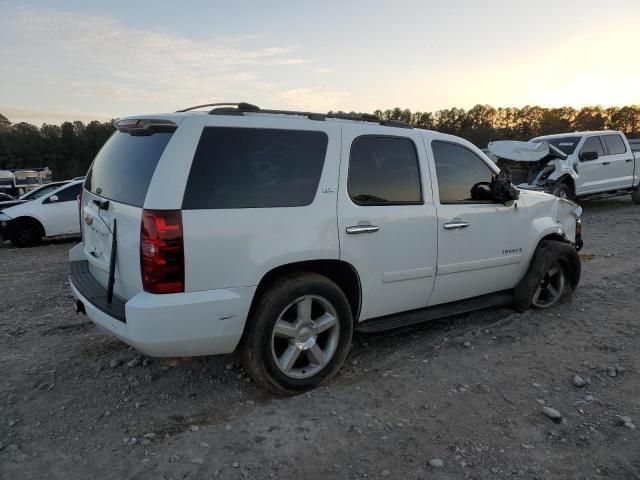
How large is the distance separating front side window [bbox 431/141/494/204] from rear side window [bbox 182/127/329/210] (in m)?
1.16

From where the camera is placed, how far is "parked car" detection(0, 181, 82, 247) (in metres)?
11.1

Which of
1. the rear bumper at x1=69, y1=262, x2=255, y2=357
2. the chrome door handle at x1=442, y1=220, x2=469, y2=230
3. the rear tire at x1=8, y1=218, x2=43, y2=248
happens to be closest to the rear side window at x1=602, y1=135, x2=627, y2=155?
the chrome door handle at x1=442, y1=220, x2=469, y2=230

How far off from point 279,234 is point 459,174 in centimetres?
191

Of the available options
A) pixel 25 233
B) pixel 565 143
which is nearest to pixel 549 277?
pixel 565 143

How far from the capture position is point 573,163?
38.7 ft

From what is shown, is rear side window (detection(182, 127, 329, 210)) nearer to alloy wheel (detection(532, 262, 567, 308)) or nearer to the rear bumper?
the rear bumper

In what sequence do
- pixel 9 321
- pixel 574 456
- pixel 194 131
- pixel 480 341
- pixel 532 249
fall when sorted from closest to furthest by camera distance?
pixel 574 456 < pixel 194 131 < pixel 480 341 < pixel 532 249 < pixel 9 321

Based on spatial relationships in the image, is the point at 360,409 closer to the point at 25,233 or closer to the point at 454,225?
the point at 454,225

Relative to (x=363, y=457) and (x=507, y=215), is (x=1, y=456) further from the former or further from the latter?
(x=507, y=215)

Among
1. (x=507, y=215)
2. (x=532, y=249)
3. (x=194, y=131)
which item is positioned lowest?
(x=532, y=249)

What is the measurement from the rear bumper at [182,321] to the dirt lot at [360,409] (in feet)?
1.69

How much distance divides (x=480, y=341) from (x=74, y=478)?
10.6ft

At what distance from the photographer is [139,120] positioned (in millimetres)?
3135

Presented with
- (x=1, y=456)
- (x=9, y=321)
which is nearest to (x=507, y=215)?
(x=1, y=456)
